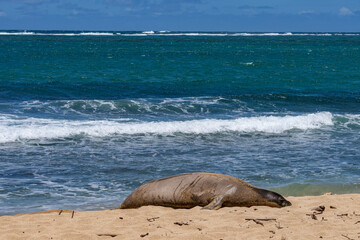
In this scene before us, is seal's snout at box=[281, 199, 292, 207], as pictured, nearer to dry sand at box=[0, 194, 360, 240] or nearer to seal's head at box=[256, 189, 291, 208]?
seal's head at box=[256, 189, 291, 208]

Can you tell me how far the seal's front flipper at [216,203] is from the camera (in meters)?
8.71

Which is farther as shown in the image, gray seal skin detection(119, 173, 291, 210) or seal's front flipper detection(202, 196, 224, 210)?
gray seal skin detection(119, 173, 291, 210)

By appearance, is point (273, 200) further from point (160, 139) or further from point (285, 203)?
point (160, 139)

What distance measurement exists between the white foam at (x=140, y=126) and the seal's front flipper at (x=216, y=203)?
7.56 metres

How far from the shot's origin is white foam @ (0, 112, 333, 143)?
15703 mm

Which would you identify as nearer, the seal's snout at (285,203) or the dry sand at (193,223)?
the dry sand at (193,223)

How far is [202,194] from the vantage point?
9125 mm

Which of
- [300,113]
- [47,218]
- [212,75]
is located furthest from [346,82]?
[47,218]

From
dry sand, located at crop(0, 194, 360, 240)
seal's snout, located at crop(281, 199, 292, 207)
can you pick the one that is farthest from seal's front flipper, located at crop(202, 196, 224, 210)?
seal's snout, located at crop(281, 199, 292, 207)

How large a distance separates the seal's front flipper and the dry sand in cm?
12

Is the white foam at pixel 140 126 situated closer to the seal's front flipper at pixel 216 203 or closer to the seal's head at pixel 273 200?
the seal's front flipper at pixel 216 203

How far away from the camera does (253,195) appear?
8992mm

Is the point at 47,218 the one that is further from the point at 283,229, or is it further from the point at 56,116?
the point at 56,116

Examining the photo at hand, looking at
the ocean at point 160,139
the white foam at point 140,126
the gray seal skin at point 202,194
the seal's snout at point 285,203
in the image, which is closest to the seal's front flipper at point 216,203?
Result: the gray seal skin at point 202,194
